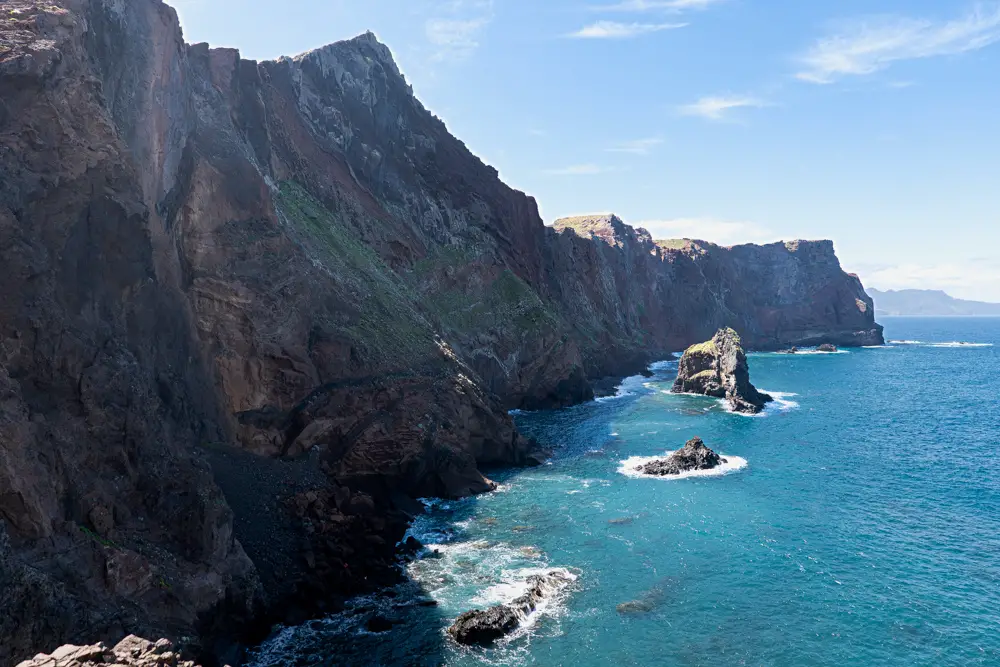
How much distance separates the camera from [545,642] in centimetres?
2925

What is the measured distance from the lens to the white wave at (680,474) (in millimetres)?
55634

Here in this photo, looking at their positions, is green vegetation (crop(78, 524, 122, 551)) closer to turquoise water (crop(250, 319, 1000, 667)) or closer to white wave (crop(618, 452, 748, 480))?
turquoise water (crop(250, 319, 1000, 667))

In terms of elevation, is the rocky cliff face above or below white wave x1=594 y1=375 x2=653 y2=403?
above

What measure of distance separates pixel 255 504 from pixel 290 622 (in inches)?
354

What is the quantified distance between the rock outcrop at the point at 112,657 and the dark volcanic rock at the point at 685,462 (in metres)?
44.8

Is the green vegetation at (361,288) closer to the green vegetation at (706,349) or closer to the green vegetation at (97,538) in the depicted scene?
the green vegetation at (97,538)

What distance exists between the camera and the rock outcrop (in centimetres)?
1684

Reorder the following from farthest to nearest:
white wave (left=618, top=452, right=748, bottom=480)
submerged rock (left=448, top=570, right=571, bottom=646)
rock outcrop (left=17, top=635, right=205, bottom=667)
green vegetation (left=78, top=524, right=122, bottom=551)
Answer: white wave (left=618, top=452, right=748, bottom=480)
submerged rock (left=448, top=570, right=571, bottom=646)
green vegetation (left=78, top=524, right=122, bottom=551)
rock outcrop (left=17, top=635, right=205, bottom=667)

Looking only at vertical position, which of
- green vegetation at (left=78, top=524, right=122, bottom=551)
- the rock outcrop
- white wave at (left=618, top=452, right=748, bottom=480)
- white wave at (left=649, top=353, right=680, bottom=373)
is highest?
green vegetation at (left=78, top=524, right=122, bottom=551)

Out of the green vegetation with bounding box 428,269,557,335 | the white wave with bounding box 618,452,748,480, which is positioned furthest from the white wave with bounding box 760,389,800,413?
the green vegetation with bounding box 428,269,557,335

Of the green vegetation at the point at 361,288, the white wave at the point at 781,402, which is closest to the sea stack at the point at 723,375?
the white wave at the point at 781,402

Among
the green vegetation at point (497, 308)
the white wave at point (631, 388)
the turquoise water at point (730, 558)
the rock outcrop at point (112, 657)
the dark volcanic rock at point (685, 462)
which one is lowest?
the turquoise water at point (730, 558)

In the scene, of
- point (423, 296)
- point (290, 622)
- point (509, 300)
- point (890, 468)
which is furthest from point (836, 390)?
point (290, 622)

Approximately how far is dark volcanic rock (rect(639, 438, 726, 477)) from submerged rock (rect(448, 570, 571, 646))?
26154 millimetres
